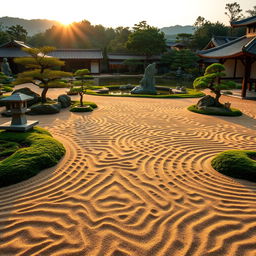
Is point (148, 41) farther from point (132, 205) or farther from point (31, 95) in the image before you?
point (132, 205)

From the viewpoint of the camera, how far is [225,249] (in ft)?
11.3

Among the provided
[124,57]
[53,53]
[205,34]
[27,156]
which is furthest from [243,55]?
[205,34]

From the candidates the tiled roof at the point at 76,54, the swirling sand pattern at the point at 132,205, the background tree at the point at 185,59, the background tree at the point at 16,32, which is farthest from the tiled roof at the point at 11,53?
the swirling sand pattern at the point at 132,205

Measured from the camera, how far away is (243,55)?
61.7 ft

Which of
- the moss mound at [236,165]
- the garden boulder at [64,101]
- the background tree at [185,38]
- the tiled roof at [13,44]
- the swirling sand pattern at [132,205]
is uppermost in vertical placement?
the background tree at [185,38]

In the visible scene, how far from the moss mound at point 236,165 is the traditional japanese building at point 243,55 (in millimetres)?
14393

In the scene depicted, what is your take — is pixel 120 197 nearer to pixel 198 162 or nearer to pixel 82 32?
pixel 198 162

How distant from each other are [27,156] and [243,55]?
18.9 metres

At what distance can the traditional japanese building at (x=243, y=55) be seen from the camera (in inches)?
725

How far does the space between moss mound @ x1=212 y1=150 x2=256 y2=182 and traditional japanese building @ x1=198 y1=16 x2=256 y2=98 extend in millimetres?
14393

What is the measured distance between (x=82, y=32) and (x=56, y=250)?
66.2 meters

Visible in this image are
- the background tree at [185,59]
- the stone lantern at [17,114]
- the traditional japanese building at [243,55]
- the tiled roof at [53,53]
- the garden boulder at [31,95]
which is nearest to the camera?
the stone lantern at [17,114]

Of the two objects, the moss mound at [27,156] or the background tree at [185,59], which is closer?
the moss mound at [27,156]

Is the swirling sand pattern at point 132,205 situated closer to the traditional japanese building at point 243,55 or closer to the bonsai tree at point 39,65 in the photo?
Result: the bonsai tree at point 39,65
